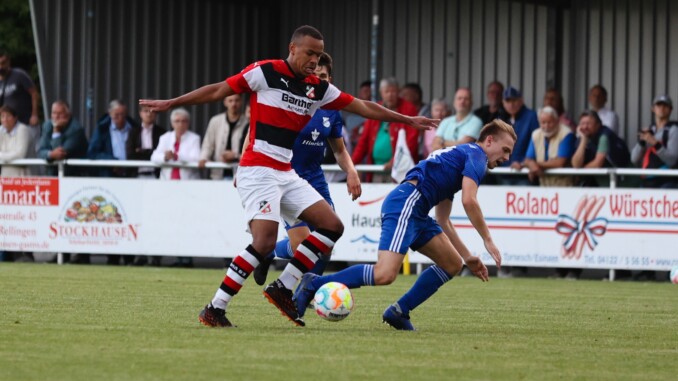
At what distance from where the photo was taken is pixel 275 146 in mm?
9328

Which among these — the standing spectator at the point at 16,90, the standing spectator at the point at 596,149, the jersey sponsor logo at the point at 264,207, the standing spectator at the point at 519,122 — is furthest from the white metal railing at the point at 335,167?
the jersey sponsor logo at the point at 264,207

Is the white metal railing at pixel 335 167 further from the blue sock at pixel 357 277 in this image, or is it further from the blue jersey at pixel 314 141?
the blue sock at pixel 357 277

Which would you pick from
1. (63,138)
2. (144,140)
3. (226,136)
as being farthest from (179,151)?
(63,138)

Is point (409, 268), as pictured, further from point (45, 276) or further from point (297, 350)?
point (297, 350)

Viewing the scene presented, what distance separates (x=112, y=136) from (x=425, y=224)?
10.8 meters

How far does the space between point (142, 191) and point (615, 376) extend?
12196 millimetres

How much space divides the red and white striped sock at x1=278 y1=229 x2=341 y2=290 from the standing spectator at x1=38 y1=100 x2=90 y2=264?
1001 cm

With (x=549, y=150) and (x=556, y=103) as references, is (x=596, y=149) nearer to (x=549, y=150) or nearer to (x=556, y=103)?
(x=549, y=150)

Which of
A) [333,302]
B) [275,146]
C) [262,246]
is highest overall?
[275,146]

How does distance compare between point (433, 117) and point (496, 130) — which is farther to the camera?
point (433, 117)

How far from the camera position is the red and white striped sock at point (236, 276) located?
9047mm

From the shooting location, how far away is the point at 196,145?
19000mm

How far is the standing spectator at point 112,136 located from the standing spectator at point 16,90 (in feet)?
5.44

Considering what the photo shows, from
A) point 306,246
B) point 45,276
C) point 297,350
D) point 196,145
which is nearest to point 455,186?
point 306,246
